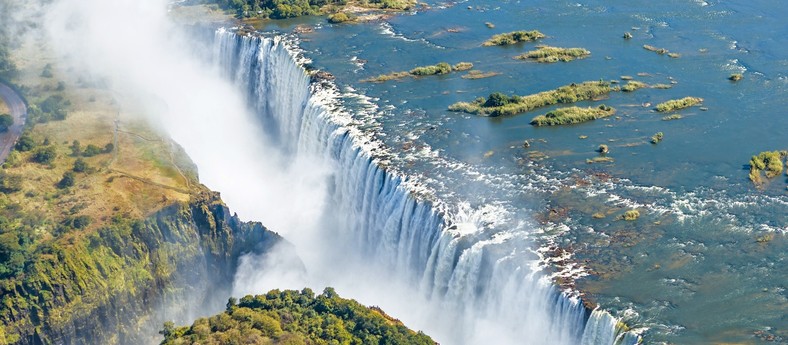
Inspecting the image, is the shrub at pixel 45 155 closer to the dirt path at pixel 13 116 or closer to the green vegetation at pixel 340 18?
the dirt path at pixel 13 116

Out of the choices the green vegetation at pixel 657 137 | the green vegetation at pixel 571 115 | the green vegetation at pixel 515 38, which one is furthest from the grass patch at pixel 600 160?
the green vegetation at pixel 515 38

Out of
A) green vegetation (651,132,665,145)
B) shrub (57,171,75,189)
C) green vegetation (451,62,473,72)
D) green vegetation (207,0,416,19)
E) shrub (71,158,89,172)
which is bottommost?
shrub (57,171,75,189)

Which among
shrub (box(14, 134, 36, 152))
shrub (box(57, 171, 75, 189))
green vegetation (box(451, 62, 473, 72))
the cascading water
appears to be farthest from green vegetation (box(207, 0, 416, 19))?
shrub (box(57, 171, 75, 189))

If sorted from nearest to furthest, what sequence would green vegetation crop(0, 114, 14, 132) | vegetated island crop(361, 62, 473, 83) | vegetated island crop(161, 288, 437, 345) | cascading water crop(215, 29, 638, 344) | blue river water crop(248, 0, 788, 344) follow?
vegetated island crop(161, 288, 437, 345), blue river water crop(248, 0, 788, 344), cascading water crop(215, 29, 638, 344), green vegetation crop(0, 114, 14, 132), vegetated island crop(361, 62, 473, 83)

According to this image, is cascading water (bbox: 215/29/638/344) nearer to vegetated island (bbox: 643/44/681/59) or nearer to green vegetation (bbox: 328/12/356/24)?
green vegetation (bbox: 328/12/356/24)

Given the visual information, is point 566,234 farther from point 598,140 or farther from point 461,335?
point 598,140

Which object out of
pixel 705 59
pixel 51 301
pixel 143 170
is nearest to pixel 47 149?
pixel 143 170

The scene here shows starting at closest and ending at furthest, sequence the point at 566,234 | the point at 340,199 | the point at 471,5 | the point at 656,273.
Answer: the point at 656,273, the point at 566,234, the point at 340,199, the point at 471,5
